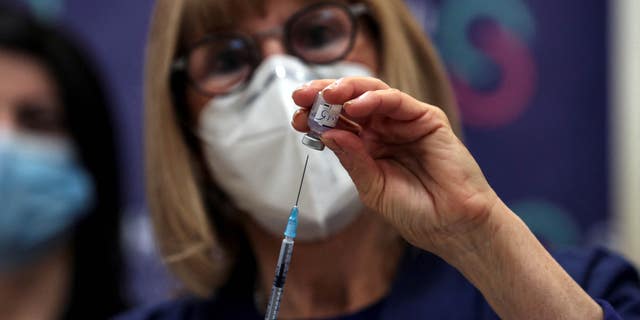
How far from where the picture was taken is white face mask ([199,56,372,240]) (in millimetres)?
949

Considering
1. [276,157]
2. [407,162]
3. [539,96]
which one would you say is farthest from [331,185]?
[539,96]

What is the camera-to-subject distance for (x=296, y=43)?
103 centimetres

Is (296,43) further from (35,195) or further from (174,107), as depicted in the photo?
(35,195)

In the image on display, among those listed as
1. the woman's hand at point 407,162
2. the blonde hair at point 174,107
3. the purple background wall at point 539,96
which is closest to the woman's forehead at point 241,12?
the blonde hair at point 174,107

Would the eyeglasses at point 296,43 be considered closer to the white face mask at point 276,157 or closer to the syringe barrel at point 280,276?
the white face mask at point 276,157

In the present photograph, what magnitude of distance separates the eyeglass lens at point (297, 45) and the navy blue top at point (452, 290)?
0.36m

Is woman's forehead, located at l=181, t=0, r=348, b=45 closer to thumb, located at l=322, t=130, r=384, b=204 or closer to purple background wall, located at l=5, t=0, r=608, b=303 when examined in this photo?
thumb, located at l=322, t=130, r=384, b=204

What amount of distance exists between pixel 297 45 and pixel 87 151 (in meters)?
0.88

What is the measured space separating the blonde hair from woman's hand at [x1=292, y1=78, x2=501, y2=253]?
293 millimetres

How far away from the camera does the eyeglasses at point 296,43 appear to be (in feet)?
3.38

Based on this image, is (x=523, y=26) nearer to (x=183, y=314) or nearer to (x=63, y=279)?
(x=183, y=314)

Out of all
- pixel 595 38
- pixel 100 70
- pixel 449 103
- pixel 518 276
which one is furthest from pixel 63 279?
pixel 595 38

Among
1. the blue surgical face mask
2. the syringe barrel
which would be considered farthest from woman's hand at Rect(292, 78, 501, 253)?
the blue surgical face mask

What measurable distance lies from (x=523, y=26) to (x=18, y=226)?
1.35m
